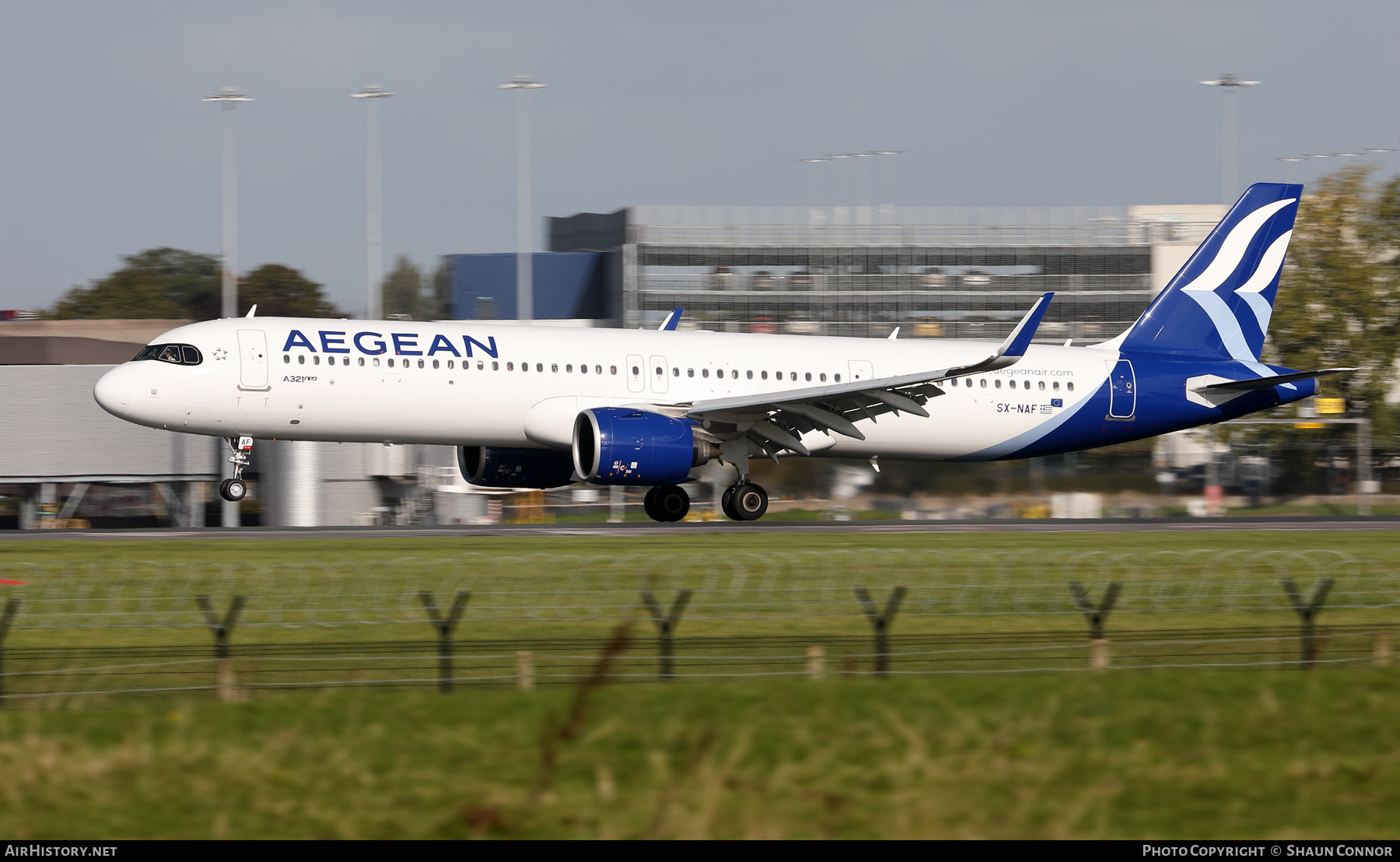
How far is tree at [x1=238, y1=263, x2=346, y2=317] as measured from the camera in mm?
119688

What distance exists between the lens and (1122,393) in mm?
37344

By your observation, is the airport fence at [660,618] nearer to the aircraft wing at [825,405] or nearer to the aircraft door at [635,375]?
the aircraft wing at [825,405]

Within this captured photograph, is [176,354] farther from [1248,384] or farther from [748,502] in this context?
[1248,384]

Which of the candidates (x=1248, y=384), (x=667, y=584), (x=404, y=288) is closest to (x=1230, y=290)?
(x=1248, y=384)

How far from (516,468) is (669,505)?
12.2 ft

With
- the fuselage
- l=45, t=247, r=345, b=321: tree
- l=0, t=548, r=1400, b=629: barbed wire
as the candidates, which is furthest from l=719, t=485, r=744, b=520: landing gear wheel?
l=45, t=247, r=345, b=321: tree

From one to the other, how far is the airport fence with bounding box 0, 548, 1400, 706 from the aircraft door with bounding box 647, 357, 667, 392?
10.1 m

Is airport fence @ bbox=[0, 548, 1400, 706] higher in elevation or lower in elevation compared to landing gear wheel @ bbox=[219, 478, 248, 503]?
lower

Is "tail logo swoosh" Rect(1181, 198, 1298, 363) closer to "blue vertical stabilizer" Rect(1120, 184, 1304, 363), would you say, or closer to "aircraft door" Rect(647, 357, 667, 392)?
"blue vertical stabilizer" Rect(1120, 184, 1304, 363)

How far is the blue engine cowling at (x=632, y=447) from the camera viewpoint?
30984mm

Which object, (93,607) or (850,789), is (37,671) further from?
(850,789)

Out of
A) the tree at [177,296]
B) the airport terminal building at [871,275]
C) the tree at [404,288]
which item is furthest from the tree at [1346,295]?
the tree at [404,288]

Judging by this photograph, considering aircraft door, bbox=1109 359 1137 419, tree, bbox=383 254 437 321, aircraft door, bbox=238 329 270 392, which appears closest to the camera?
aircraft door, bbox=238 329 270 392

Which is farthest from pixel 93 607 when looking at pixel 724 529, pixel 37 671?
Answer: pixel 724 529
